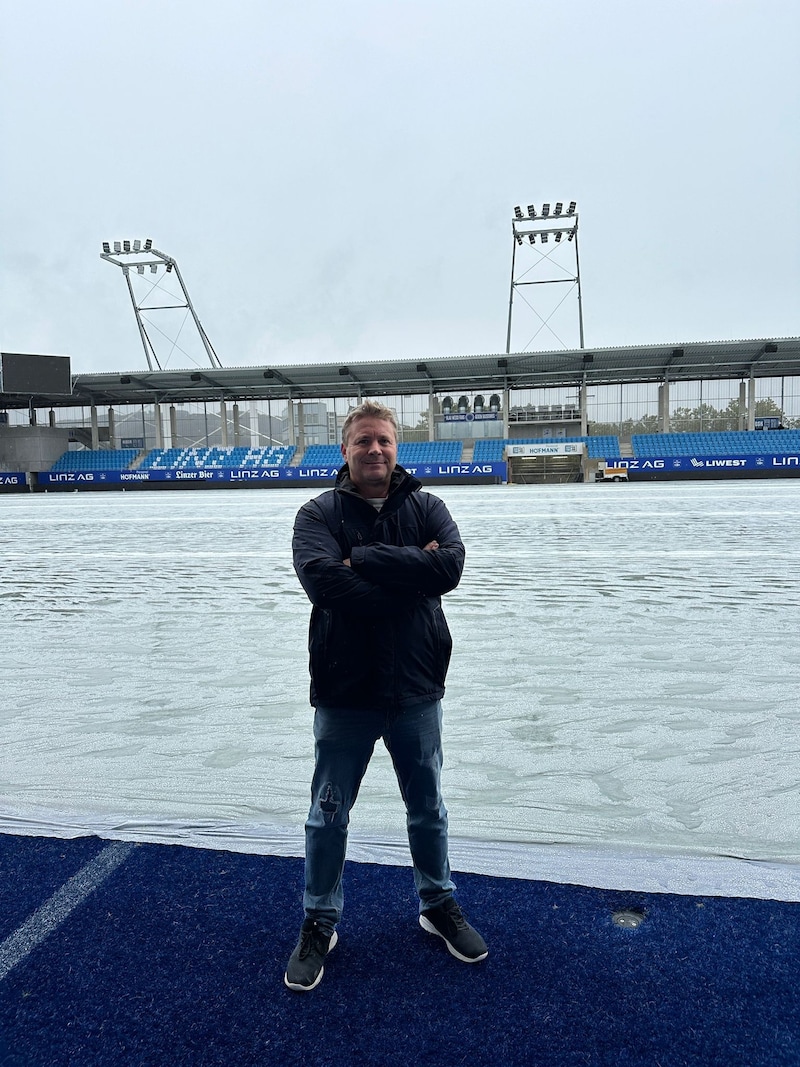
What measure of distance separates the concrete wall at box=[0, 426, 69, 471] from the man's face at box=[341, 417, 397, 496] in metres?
54.6

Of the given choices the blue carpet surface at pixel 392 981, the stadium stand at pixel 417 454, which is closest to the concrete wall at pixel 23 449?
the stadium stand at pixel 417 454

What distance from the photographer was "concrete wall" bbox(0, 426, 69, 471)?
51688 mm

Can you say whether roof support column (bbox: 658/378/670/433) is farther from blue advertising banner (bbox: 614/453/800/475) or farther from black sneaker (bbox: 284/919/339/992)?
black sneaker (bbox: 284/919/339/992)

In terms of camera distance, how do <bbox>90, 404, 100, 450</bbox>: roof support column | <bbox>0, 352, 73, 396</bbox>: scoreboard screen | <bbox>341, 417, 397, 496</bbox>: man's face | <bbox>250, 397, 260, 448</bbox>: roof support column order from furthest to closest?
1. <bbox>90, 404, 100, 450</bbox>: roof support column
2. <bbox>250, 397, 260, 448</bbox>: roof support column
3. <bbox>0, 352, 73, 396</bbox>: scoreboard screen
4. <bbox>341, 417, 397, 496</bbox>: man's face

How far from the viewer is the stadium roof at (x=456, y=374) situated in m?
43.3

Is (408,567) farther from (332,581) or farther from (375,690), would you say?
(375,690)

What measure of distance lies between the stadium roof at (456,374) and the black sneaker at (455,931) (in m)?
42.8

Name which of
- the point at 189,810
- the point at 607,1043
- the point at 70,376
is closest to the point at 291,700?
the point at 189,810

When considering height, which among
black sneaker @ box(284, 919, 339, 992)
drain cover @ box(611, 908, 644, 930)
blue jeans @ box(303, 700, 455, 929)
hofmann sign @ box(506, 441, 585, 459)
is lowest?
drain cover @ box(611, 908, 644, 930)

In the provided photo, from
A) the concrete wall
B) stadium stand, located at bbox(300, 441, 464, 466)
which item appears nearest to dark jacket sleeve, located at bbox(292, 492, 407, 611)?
stadium stand, located at bbox(300, 441, 464, 466)

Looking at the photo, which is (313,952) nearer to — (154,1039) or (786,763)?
(154,1039)

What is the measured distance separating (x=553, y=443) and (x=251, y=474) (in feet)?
60.9

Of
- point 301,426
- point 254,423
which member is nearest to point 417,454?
point 301,426

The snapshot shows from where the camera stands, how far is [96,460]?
52.2m
